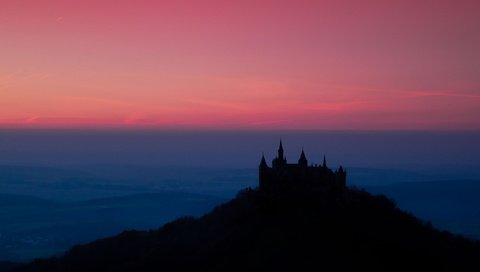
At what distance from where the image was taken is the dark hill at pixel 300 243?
4106 centimetres

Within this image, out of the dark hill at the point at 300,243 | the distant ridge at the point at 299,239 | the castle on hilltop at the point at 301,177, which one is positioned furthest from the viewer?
the castle on hilltop at the point at 301,177

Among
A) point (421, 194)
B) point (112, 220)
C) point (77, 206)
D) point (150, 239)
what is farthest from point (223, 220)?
point (77, 206)

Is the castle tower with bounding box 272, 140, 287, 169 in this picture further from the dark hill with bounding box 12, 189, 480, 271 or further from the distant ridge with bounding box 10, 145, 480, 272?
the dark hill with bounding box 12, 189, 480, 271

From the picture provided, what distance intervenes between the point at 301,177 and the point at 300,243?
7903 millimetres

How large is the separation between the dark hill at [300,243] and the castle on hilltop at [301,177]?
0.73 meters

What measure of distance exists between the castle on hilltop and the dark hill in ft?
2.39

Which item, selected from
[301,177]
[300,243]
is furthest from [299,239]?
[301,177]

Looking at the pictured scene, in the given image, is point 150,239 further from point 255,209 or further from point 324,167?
point 324,167

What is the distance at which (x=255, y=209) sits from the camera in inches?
1927

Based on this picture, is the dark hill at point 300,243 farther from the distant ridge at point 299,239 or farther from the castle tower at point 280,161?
the castle tower at point 280,161

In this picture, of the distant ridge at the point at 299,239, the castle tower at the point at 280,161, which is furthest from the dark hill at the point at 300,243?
the castle tower at the point at 280,161

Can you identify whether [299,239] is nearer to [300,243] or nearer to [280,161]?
[300,243]

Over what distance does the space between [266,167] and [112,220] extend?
11497 centimetres

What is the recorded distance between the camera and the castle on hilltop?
1925 inches
